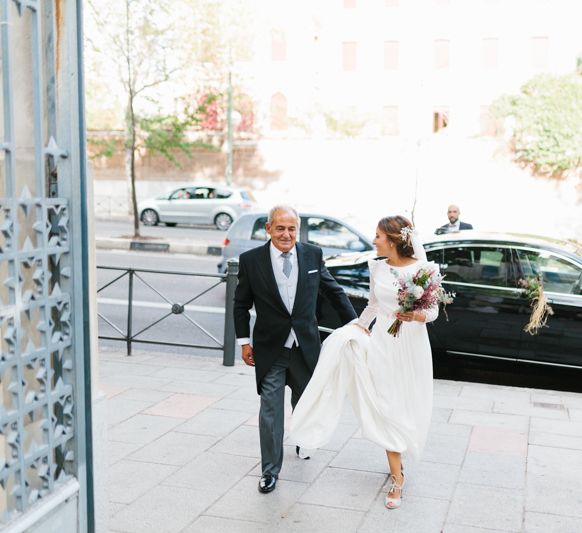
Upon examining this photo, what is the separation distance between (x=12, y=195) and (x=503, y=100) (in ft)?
127

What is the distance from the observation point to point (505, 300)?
8492 mm

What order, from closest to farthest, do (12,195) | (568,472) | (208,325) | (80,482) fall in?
(12,195) < (80,482) < (568,472) < (208,325)

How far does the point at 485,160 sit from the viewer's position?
38.2 meters

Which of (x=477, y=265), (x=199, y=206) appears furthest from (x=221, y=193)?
(x=477, y=265)

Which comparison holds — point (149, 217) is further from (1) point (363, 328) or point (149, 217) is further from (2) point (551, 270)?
(1) point (363, 328)

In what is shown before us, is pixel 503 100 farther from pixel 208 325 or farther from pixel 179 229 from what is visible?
pixel 208 325

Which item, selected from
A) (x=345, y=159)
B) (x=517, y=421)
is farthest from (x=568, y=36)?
(x=517, y=421)

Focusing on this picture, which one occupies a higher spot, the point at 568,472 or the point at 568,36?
the point at 568,36

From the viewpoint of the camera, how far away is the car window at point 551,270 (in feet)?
27.8

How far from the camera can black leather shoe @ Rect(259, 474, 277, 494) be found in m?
5.23

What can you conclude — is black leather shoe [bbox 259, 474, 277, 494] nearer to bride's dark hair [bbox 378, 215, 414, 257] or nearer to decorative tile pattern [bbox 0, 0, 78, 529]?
decorative tile pattern [bbox 0, 0, 78, 529]

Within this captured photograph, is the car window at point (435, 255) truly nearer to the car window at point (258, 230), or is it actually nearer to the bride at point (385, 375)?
the bride at point (385, 375)

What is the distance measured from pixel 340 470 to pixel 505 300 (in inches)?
139

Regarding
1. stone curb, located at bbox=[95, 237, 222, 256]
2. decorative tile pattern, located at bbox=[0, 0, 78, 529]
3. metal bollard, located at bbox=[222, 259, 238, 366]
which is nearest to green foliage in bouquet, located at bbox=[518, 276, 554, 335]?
metal bollard, located at bbox=[222, 259, 238, 366]
